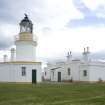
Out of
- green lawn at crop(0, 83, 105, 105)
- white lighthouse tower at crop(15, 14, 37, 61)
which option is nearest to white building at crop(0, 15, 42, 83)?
white lighthouse tower at crop(15, 14, 37, 61)

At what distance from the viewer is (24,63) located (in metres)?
40.0

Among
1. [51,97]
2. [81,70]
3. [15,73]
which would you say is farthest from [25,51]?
[51,97]

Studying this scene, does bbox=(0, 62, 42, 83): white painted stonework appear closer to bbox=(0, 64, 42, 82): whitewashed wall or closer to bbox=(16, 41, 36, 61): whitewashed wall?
bbox=(0, 64, 42, 82): whitewashed wall

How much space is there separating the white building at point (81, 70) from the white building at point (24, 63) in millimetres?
8886

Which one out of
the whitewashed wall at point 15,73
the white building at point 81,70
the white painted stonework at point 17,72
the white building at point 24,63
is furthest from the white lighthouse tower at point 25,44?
the white building at point 81,70

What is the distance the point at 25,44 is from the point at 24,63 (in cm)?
264

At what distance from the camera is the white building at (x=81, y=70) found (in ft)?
153

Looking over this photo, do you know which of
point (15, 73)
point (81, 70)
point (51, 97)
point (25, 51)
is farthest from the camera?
point (81, 70)

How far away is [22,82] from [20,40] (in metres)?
5.61

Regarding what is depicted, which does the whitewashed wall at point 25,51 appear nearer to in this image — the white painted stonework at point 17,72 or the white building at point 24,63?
the white building at point 24,63

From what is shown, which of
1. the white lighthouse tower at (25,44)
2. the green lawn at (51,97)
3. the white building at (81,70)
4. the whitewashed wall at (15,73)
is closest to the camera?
the green lawn at (51,97)

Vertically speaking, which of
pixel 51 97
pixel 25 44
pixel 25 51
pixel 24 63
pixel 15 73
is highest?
A: pixel 25 44

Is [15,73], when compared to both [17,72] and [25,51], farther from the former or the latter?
[25,51]

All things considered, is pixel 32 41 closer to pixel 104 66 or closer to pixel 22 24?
pixel 22 24
